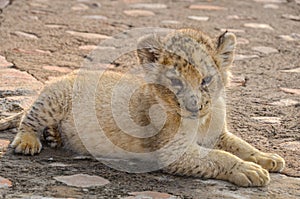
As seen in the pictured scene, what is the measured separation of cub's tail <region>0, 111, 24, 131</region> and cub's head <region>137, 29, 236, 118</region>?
1.31 m

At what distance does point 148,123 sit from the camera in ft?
19.6

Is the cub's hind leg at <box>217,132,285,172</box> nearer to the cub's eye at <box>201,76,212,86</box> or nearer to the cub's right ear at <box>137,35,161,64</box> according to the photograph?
the cub's eye at <box>201,76,212,86</box>

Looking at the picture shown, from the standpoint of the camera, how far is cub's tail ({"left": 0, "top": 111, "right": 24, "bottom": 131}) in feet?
21.7

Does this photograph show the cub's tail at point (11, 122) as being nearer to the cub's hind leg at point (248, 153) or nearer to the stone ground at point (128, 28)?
the stone ground at point (128, 28)

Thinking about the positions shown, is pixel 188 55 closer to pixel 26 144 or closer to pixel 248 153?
pixel 248 153

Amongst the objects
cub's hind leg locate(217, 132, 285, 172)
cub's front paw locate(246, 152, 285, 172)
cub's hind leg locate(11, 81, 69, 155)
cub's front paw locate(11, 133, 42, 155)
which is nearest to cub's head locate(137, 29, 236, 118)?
cub's hind leg locate(217, 132, 285, 172)

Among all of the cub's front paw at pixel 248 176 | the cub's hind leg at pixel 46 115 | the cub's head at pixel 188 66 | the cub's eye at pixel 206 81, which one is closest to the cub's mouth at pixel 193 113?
the cub's head at pixel 188 66

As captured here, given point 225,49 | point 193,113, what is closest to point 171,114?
point 193,113

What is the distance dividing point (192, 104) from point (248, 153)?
30.1 inches

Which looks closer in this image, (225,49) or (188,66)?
(188,66)

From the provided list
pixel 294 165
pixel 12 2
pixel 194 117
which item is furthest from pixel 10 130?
pixel 12 2

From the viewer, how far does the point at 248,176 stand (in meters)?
5.54

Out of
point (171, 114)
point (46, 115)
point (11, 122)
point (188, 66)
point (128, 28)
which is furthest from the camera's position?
point (128, 28)

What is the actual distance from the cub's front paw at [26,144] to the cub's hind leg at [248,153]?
146cm
